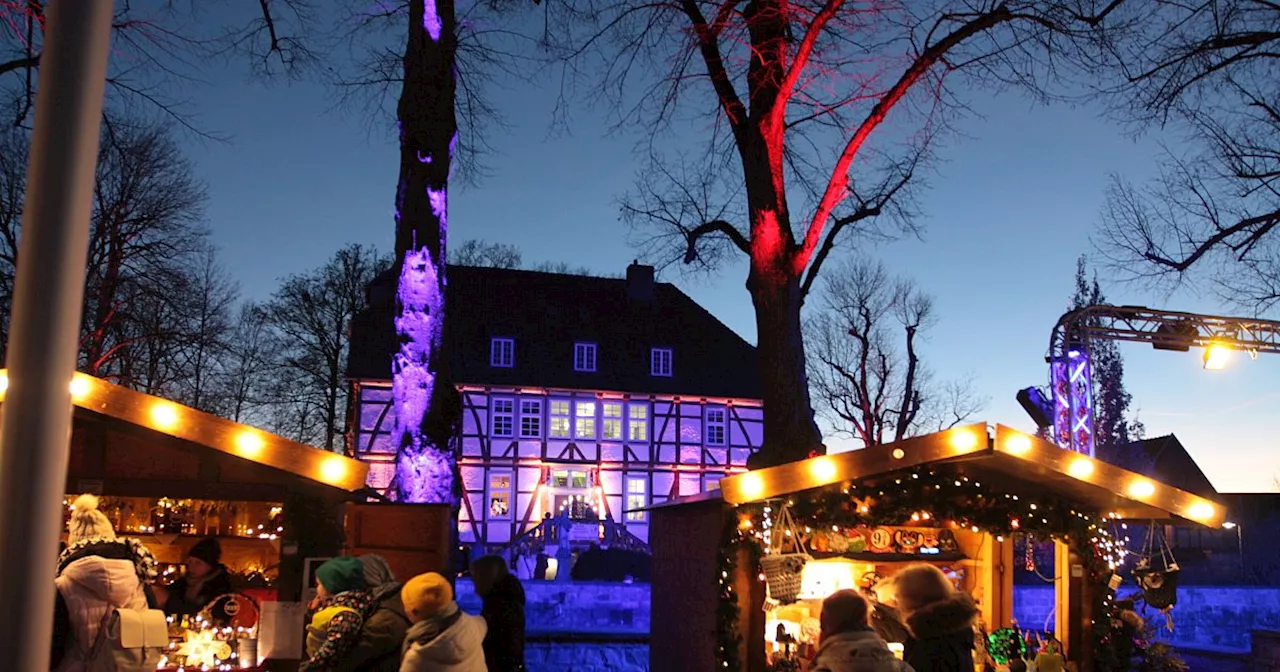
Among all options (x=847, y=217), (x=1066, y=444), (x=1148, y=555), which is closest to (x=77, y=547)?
(x=1148, y=555)

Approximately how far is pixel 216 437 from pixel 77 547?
1457 millimetres

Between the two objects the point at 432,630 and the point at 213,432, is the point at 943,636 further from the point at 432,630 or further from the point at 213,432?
the point at 213,432

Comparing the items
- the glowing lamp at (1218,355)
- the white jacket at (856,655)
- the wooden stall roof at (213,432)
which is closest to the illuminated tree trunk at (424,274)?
the wooden stall roof at (213,432)

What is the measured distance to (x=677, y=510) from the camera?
446 inches

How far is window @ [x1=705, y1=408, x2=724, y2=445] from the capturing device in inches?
1332

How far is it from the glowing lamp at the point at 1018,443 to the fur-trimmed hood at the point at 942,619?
3.03 meters

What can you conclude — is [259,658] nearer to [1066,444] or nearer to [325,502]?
[325,502]

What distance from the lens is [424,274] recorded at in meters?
11.6

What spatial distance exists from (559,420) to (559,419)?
29 mm

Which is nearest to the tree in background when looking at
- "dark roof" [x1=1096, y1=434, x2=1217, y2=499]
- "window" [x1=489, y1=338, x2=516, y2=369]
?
"dark roof" [x1=1096, y1=434, x2=1217, y2=499]

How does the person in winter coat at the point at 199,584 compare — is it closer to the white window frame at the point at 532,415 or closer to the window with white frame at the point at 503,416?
the window with white frame at the point at 503,416

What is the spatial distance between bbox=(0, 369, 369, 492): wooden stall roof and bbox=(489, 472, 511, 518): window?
2331cm

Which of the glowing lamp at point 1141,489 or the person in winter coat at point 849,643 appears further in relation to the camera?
the glowing lamp at point 1141,489

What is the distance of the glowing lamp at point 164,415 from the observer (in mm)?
7094
